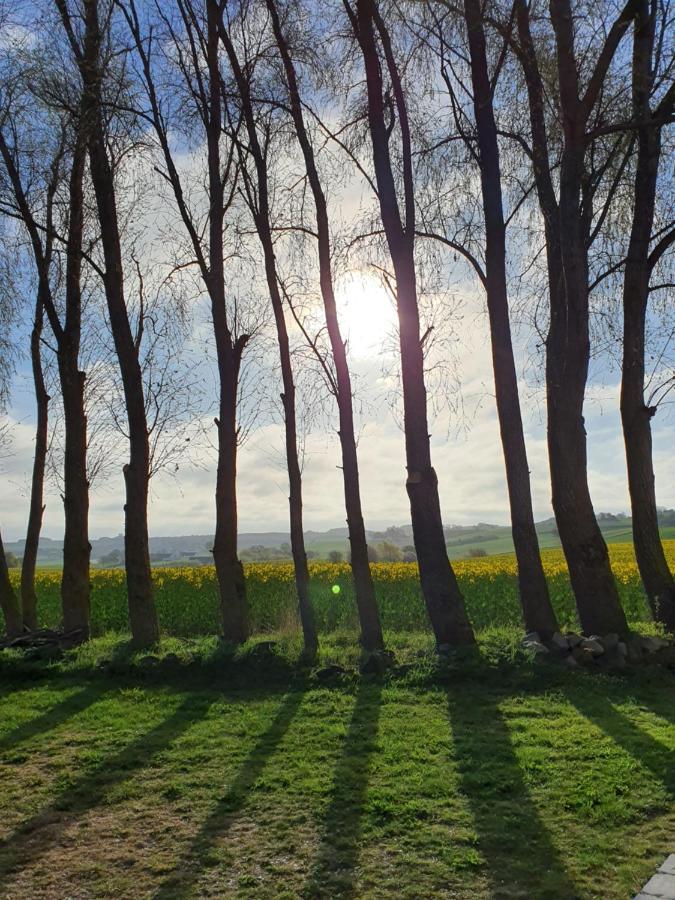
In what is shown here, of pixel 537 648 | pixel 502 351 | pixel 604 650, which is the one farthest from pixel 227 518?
pixel 604 650

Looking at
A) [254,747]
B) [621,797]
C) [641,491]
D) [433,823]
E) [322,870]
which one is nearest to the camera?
[322,870]

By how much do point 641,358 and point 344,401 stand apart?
14.5 feet

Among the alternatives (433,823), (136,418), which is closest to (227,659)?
(136,418)

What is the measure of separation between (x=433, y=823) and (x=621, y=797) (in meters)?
1.34

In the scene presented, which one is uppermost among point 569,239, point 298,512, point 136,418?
point 569,239

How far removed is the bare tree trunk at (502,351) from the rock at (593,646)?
3.78 feet

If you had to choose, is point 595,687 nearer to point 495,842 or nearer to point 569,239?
point 495,842

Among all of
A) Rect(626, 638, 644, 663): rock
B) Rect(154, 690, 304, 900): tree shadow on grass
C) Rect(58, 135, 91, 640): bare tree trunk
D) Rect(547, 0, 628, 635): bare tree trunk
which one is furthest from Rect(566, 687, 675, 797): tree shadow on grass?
Rect(58, 135, 91, 640): bare tree trunk

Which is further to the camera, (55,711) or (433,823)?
(55,711)

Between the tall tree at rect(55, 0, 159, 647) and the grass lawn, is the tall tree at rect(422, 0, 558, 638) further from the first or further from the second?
the tall tree at rect(55, 0, 159, 647)

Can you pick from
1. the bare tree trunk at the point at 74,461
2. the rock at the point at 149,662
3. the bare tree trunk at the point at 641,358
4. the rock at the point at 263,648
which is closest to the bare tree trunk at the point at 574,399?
the bare tree trunk at the point at 641,358

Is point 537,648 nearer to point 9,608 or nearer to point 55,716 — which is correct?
point 55,716

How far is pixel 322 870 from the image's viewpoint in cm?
425

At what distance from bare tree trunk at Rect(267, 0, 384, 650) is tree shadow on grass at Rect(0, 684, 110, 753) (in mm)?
3549
